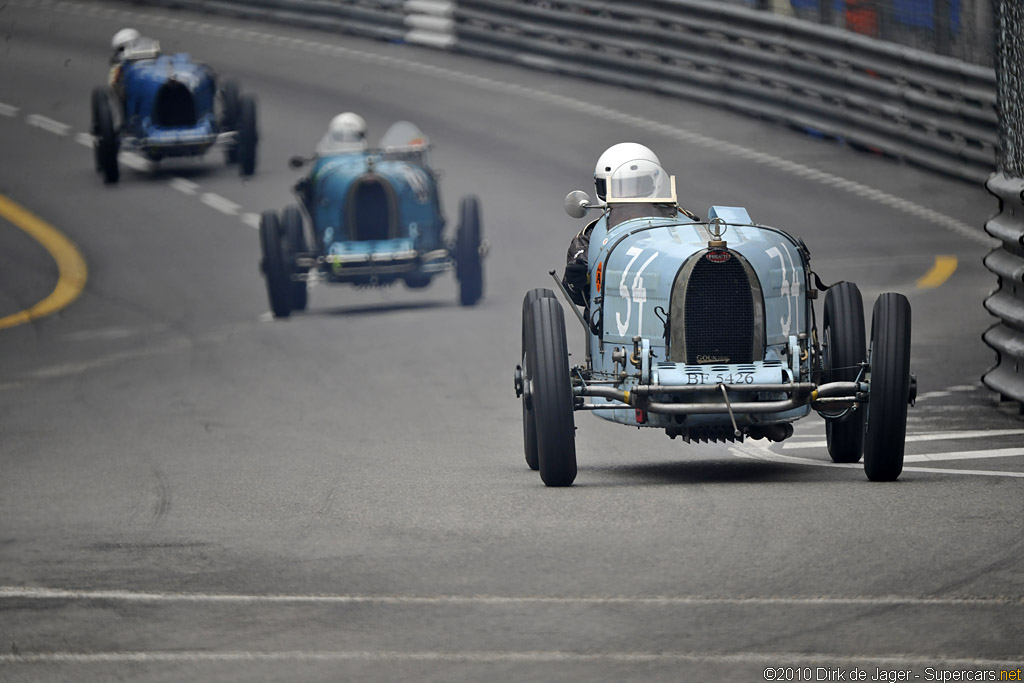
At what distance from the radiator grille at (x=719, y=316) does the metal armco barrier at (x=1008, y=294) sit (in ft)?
10.3

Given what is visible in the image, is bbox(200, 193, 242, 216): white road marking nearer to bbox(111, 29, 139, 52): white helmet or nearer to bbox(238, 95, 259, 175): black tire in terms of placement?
bbox(238, 95, 259, 175): black tire

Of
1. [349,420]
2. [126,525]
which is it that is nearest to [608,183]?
[349,420]

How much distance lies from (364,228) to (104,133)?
6853mm

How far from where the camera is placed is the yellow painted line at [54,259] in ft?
61.9

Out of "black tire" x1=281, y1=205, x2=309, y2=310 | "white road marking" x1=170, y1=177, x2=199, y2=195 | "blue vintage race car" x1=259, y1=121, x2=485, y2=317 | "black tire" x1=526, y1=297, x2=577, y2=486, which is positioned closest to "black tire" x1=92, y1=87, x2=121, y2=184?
"white road marking" x1=170, y1=177, x2=199, y2=195

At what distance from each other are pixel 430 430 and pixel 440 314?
589 centimetres

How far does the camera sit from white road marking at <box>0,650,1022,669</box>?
6.07 m

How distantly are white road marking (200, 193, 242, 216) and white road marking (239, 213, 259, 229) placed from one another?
0.19m

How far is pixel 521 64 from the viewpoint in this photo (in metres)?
30.5

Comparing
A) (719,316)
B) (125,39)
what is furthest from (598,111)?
(719,316)

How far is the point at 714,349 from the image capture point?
10055mm

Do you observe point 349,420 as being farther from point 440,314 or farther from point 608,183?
point 440,314

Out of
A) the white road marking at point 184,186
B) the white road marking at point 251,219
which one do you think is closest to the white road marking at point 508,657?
the white road marking at point 251,219

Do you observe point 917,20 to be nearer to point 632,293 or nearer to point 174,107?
point 174,107
